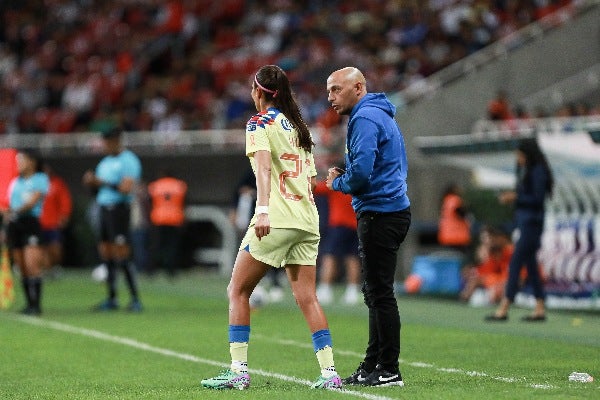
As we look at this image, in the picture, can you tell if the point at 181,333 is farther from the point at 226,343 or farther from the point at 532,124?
the point at 532,124

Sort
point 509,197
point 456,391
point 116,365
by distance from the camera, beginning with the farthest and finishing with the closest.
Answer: point 509,197, point 116,365, point 456,391

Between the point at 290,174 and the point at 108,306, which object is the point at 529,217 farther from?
the point at 290,174

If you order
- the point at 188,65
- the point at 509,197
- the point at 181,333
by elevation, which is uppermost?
the point at 188,65

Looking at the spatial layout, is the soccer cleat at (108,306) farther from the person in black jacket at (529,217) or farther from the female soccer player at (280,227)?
the female soccer player at (280,227)

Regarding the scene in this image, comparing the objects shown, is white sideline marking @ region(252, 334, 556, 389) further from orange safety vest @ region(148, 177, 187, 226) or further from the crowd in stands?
orange safety vest @ region(148, 177, 187, 226)

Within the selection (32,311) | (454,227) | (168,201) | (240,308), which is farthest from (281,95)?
(168,201)

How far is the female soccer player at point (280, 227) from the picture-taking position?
875 cm

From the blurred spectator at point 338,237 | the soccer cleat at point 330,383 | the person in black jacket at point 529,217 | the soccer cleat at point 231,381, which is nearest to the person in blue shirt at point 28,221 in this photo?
the blurred spectator at point 338,237

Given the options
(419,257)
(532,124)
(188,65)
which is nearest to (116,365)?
(419,257)

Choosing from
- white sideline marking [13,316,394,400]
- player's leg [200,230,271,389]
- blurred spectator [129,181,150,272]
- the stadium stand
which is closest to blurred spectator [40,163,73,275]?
blurred spectator [129,181,150,272]

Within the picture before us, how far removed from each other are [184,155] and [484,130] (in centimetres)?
689

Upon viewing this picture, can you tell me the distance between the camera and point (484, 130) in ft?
80.7

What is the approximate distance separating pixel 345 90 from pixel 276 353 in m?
3.52

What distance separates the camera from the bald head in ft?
29.6
